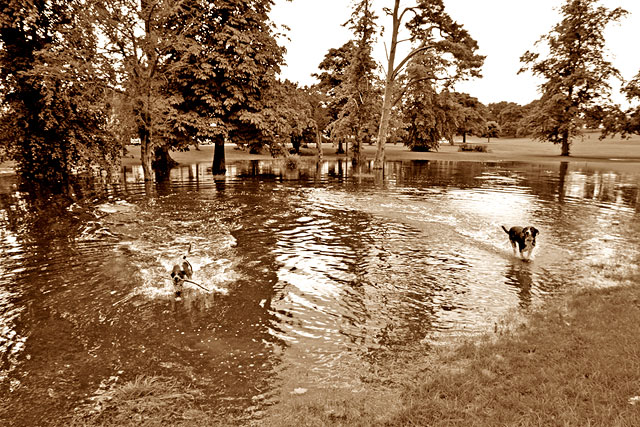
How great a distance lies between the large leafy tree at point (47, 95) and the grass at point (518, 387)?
869 inches

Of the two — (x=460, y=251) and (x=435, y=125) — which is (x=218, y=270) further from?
(x=435, y=125)

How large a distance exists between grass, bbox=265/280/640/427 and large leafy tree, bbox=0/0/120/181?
22069 millimetres

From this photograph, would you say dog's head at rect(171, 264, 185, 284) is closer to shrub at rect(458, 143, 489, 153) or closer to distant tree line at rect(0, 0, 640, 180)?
distant tree line at rect(0, 0, 640, 180)

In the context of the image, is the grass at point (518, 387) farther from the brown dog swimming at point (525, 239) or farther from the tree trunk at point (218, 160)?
the tree trunk at point (218, 160)

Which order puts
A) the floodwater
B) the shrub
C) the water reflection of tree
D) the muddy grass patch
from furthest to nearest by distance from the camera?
the shrub < the water reflection of tree < the floodwater < the muddy grass patch

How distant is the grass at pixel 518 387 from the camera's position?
3.82m

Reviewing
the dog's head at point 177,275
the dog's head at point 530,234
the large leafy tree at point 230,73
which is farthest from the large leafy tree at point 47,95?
the dog's head at point 530,234

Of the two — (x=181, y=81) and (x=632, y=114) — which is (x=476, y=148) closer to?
(x=632, y=114)

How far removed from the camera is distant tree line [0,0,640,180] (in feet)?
68.6

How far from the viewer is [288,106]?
32906mm

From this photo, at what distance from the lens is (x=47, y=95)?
62.7ft

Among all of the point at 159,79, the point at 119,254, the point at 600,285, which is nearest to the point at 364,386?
the point at 600,285

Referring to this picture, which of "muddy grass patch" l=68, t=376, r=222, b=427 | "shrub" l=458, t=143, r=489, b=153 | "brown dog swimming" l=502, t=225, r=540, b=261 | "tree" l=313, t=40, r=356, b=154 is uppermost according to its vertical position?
"tree" l=313, t=40, r=356, b=154

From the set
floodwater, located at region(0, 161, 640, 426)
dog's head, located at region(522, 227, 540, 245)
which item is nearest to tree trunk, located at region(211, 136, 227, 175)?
floodwater, located at region(0, 161, 640, 426)
